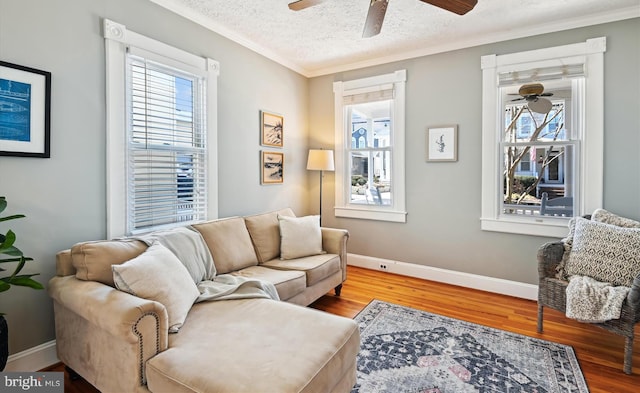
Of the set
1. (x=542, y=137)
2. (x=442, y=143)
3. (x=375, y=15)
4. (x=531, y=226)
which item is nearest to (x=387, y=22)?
(x=375, y=15)

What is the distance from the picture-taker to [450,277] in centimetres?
374

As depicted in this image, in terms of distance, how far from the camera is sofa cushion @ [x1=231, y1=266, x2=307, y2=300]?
250 centimetres

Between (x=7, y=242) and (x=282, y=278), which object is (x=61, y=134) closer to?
(x=7, y=242)

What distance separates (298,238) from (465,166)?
6.62 ft

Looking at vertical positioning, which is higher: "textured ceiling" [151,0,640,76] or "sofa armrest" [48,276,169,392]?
"textured ceiling" [151,0,640,76]

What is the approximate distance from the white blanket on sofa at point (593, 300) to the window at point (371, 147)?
192 cm

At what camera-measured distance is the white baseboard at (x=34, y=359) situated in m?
1.98

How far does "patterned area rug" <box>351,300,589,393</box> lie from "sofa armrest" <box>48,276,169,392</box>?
47.0 inches

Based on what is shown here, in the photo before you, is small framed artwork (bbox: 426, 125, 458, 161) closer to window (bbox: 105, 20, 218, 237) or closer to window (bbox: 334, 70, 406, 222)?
window (bbox: 334, 70, 406, 222)

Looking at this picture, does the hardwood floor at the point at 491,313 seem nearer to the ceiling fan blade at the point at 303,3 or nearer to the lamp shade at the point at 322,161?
the lamp shade at the point at 322,161

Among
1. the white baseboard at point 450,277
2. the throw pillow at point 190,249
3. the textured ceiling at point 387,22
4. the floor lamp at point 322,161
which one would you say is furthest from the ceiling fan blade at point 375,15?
the white baseboard at point 450,277

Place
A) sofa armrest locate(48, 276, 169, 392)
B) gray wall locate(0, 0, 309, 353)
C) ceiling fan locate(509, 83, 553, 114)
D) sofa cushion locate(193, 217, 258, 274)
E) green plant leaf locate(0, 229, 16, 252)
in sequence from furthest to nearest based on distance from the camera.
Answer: ceiling fan locate(509, 83, 553, 114) → sofa cushion locate(193, 217, 258, 274) → gray wall locate(0, 0, 309, 353) → green plant leaf locate(0, 229, 16, 252) → sofa armrest locate(48, 276, 169, 392)

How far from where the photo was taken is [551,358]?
2.24 m

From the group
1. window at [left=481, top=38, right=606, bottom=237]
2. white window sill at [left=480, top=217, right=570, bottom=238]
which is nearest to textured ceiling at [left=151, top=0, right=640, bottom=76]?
window at [left=481, top=38, right=606, bottom=237]
